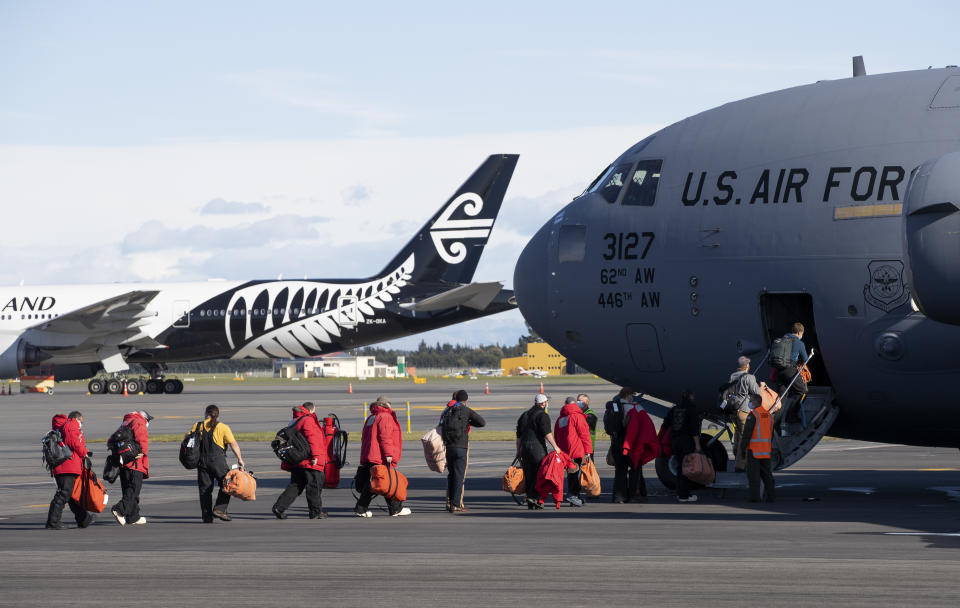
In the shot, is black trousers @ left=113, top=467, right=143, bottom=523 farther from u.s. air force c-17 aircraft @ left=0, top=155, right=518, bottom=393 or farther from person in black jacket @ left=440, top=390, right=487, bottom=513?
u.s. air force c-17 aircraft @ left=0, top=155, right=518, bottom=393

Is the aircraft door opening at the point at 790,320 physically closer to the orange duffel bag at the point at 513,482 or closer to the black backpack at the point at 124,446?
the orange duffel bag at the point at 513,482

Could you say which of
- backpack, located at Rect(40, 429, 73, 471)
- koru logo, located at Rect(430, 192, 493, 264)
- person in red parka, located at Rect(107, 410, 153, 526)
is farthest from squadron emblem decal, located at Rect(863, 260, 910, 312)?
koru logo, located at Rect(430, 192, 493, 264)

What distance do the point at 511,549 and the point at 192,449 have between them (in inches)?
223

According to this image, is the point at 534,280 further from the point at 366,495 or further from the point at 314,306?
the point at 314,306

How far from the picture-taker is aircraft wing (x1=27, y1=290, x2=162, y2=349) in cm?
5653

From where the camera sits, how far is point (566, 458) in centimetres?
1878

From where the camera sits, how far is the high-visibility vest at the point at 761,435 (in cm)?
1722

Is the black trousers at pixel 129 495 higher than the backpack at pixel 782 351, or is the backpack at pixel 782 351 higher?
the backpack at pixel 782 351

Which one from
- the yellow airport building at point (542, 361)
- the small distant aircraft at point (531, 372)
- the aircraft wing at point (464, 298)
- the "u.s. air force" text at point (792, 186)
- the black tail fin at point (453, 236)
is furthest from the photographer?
the yellow airport building at point (542, 361)

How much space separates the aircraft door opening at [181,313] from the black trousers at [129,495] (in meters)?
41.8

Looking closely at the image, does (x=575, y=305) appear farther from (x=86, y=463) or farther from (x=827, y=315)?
(x=86, y=463)

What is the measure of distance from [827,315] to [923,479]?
638cm

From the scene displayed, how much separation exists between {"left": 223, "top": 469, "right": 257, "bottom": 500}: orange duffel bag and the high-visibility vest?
7057 millimetres

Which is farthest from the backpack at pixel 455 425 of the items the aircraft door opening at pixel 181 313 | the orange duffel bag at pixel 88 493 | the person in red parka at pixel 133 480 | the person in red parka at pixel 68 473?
the aircraft door opening at pixel 181 313
